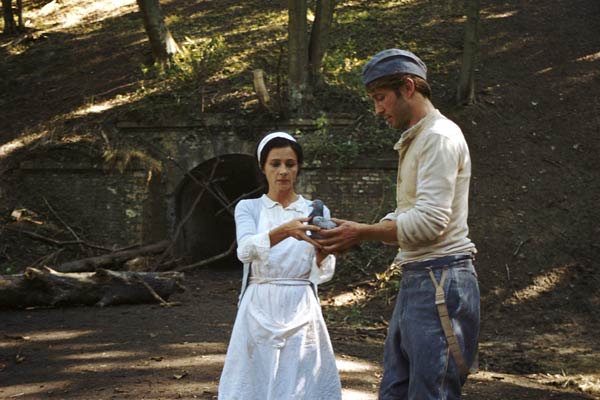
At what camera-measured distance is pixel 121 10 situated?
20734 millimetres

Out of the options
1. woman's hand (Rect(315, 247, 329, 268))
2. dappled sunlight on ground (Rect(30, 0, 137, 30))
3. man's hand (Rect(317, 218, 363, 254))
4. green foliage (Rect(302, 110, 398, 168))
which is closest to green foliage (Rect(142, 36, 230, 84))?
green foliage (Rect(302, 110, 398, 168))

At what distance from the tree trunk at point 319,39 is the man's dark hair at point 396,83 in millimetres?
11425

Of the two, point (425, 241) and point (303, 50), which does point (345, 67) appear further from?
point (425, 241)

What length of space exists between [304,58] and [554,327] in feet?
23.2

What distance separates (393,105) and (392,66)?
174mm

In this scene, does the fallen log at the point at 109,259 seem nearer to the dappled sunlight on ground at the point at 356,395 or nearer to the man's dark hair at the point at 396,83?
the dappled sunlight on ground at the point at 356,395

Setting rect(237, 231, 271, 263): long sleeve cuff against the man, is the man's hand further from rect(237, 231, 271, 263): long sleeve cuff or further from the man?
rect(237, 231, 271, 263): long sleeve cuff

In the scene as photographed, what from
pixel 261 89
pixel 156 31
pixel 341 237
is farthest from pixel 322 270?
pixel 156 31

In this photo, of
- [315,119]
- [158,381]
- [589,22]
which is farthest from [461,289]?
[589,22]

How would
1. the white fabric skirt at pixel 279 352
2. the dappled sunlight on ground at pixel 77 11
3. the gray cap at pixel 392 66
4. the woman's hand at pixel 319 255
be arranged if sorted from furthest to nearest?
the dappled sunlight on ground at pixel 77 11 → the white fabric skirt at pixel 279 352 → the woman's hand at pixel 319 255 → the gray cap at pixel 392 66

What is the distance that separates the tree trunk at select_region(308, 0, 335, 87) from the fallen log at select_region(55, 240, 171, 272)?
4599mm

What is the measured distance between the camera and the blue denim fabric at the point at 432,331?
9.43ft

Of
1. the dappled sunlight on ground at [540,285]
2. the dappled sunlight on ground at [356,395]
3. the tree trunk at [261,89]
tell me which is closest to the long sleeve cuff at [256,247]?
the dappled sunlight on ground at [356,395]

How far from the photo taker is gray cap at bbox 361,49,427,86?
304cm
